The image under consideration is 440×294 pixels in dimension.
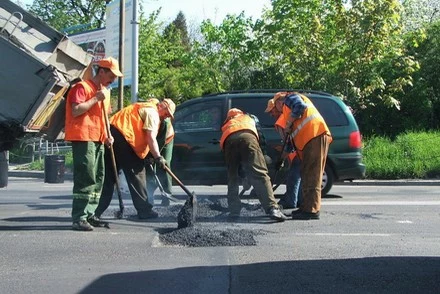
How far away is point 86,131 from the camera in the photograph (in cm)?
677

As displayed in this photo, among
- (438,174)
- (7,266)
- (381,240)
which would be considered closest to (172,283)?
(7,266)

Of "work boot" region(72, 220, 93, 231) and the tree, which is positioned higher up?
the tree

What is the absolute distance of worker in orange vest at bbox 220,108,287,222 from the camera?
776 cm

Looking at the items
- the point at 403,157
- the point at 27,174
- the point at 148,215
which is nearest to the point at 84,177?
the point at 148,215

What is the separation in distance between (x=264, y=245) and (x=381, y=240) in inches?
52.0

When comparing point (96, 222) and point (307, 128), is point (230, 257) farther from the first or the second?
point (307, 128)

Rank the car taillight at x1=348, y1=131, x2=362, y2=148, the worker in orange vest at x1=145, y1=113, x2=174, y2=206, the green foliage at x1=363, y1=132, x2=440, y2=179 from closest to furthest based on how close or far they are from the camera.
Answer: the worker in orange vest at x1=145, y1=113, x2=174, y2=206 → the car taillight at x1=348, y1=131, x2=362, y2=148 → the green foliage at x1=363, y1=132, x2=440, y2=179

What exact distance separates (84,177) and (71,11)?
24.5m

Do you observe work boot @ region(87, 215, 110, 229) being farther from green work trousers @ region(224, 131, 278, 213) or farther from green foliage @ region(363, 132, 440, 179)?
green foliage @ region(363, 132, 440, 179)

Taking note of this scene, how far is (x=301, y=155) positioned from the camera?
8055 mm

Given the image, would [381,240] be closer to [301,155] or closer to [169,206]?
[301,155]

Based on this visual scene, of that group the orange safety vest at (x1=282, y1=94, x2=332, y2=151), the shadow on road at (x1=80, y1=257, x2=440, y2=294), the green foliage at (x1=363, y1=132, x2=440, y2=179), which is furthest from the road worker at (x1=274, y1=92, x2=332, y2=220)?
the green foliage at (x1=363, y1=132, x2=440, y2=179)

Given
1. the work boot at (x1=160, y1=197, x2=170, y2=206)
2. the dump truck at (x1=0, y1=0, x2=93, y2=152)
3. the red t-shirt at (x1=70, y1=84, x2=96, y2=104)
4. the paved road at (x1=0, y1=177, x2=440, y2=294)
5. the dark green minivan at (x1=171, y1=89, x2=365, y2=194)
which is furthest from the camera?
the dark green minivan at (x1=171, y1=89, x2=365, y2=194)

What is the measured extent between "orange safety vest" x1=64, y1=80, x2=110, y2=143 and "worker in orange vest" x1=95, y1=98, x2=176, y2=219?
2.22 ft
